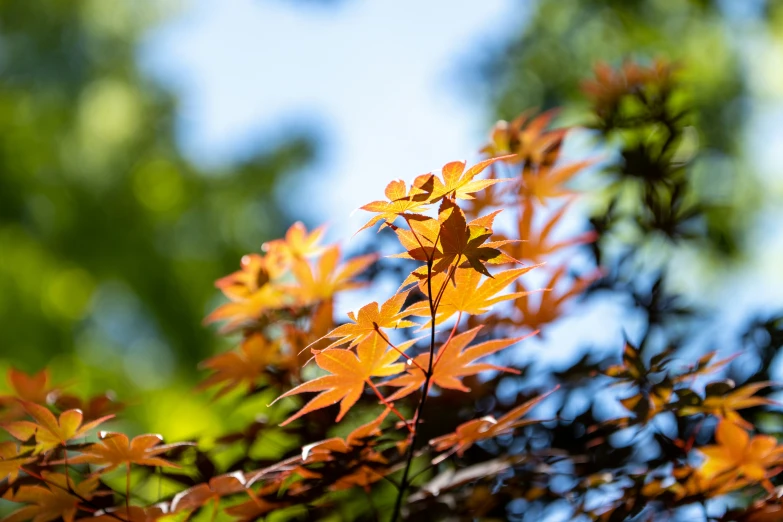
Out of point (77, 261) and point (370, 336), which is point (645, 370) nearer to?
point (370, 336)

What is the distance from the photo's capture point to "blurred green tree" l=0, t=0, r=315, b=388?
222 inches

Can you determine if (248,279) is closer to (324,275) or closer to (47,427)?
(324,275)

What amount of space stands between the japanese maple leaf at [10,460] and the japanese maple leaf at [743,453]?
1.82 ft

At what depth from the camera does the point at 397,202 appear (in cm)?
44

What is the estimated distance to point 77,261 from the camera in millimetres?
5750

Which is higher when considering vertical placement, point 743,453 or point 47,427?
point 47,427

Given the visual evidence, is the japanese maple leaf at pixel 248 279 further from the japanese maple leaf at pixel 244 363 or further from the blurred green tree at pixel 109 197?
the blurred green tree at pixel 109 197

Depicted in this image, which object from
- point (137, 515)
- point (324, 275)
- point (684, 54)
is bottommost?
point (137, 515)

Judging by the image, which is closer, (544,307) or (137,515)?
(137,515)

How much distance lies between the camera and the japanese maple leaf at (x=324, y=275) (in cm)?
72

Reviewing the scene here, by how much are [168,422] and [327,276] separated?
2.88 metres

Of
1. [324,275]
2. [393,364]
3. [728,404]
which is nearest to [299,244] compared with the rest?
[324,275]

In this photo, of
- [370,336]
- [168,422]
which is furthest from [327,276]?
[168,422]

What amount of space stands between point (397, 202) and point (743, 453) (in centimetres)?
39
